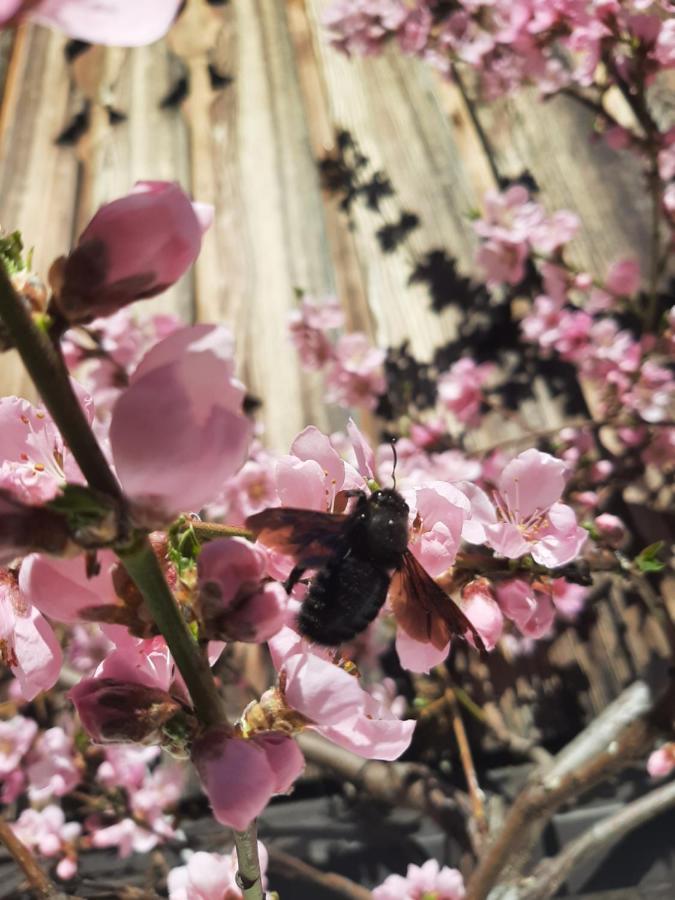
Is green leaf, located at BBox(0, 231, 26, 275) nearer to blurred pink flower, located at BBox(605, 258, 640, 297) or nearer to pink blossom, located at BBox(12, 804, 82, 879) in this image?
pink blossom, located at BBox(12, 804, 82, 879)

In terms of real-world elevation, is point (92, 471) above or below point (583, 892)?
above

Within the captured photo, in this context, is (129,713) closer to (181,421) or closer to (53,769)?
(181,421)

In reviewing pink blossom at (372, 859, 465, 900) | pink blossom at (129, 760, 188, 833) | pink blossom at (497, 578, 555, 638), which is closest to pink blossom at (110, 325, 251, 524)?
pink blossom at (497, 578, 555, 638)

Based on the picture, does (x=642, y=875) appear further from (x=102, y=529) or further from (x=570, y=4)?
(x=570, y=4)

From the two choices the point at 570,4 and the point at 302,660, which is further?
the point at 570,4

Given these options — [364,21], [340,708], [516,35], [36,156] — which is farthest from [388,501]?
[36,156]

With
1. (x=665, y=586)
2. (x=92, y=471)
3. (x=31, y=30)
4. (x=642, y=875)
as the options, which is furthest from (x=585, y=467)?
(x=31, y=30)

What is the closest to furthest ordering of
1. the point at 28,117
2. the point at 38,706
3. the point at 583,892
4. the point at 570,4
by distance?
the point at 583,892, the point at 570,4, the point at 38,706, the point at 28,117
